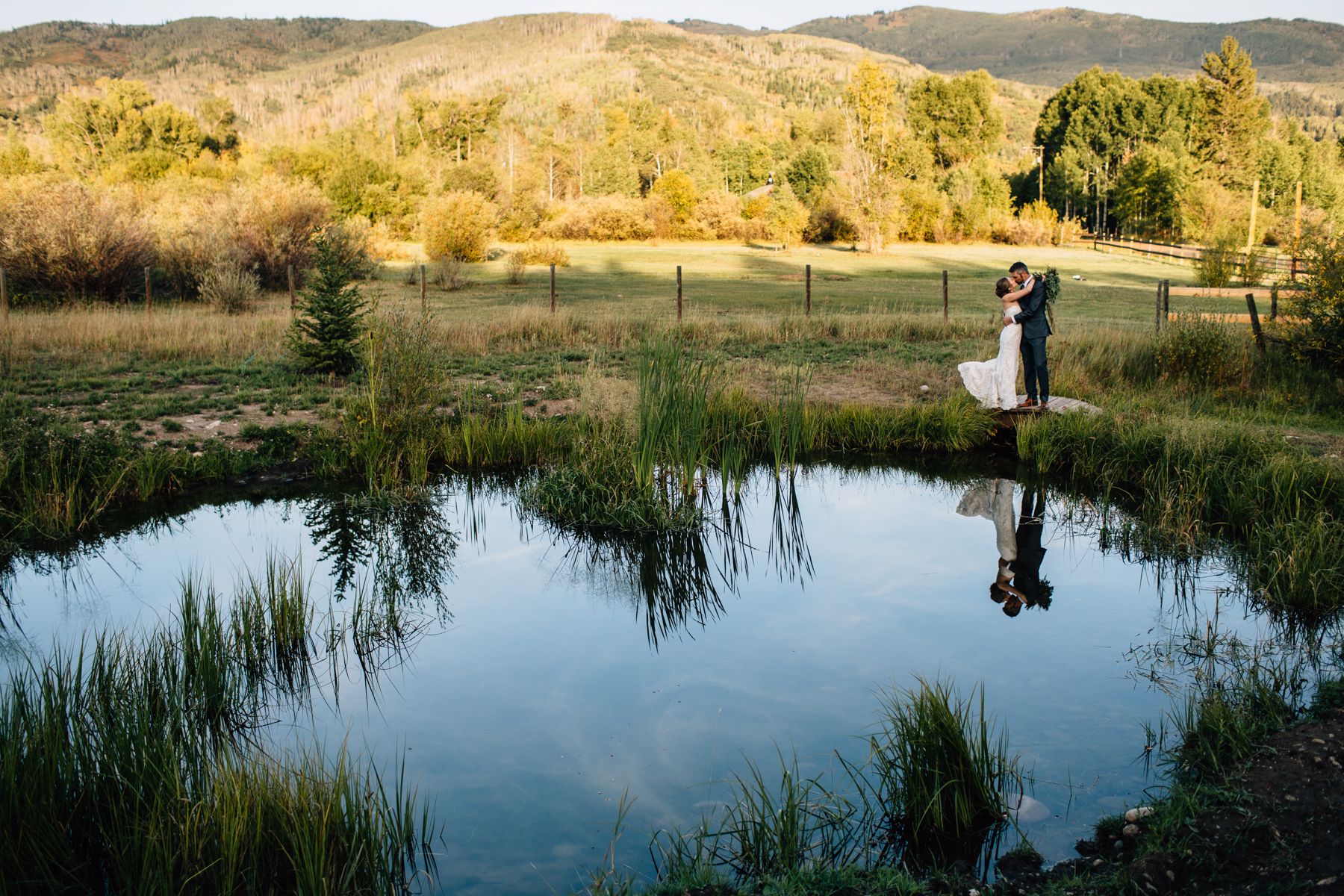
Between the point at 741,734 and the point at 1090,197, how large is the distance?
228 feet

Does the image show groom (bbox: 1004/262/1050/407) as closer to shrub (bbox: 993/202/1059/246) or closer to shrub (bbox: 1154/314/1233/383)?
shrub (bbox: 1154/314/1233/383)

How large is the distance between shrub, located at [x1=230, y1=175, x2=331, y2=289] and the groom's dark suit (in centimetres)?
2235

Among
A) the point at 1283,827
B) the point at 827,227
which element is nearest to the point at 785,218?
the point at 827,227

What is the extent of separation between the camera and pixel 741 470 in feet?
33.8

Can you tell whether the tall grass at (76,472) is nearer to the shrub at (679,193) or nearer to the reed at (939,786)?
the reed at (939,786)

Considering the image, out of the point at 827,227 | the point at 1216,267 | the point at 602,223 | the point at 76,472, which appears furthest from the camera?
the point at 827,227

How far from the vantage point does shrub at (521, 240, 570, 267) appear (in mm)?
39156

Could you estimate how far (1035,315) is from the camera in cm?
1164

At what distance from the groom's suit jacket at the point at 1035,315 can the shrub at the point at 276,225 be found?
73.3 ft

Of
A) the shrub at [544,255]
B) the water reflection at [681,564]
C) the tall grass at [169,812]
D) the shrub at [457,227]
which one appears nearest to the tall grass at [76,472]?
the water reflection at [681,564]

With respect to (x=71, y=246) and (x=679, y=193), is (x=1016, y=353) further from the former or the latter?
(x=679, y=193)

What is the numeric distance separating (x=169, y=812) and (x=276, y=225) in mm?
30860

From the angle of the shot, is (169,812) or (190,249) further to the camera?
(190,249)

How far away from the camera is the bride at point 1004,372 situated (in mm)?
11445
